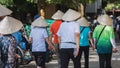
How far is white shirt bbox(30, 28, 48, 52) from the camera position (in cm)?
1177

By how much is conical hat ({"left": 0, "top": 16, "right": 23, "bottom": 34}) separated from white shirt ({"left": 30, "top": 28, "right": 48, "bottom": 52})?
2916 mm

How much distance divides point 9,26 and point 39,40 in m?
3.09

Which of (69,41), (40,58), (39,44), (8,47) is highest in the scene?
(8,47)

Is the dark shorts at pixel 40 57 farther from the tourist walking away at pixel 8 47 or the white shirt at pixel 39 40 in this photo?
the tourist walking away at pixel 8 47

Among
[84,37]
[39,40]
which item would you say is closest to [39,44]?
[39,40]

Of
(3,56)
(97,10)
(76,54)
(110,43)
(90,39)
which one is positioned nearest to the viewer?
(3,56)

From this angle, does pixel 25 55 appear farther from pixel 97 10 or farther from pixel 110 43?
pixel 97 10

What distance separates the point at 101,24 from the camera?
40.2 ft

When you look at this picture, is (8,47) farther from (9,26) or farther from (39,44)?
(39,44)

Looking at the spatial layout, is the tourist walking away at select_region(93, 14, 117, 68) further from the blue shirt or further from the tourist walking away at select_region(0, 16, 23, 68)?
the tourist walking away at select_region(0, 16, 23, 68)

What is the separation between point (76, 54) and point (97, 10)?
162 feet

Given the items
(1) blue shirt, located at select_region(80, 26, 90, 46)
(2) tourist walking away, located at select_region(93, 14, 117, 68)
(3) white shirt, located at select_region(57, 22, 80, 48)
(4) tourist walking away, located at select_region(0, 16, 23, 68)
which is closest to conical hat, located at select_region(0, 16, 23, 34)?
(4) tourist walking away, located at select_region(0, 16, 23, 68)

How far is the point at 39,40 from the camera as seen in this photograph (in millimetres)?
11828

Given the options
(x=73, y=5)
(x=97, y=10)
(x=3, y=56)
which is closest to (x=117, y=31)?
(x=73, y=5)
